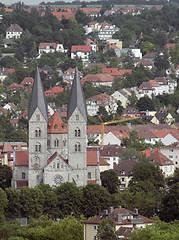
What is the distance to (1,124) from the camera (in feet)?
455

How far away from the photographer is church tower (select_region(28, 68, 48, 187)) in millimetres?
95000

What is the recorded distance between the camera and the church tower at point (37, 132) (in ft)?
312

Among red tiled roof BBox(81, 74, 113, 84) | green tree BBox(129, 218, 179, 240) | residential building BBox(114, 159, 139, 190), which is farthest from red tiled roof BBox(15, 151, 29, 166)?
red tiled roof BBox(81, 74, 113, 84)

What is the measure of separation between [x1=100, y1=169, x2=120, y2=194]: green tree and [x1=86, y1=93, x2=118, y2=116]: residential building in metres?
55.8

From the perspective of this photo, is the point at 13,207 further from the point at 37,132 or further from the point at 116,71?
the point at 116,71

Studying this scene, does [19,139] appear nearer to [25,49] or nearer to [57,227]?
[57,227]

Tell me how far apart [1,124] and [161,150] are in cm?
2184

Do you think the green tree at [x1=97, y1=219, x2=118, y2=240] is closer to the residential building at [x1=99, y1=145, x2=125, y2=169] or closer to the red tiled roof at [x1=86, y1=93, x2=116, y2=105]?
the residential building at [x1=99, y1=145, x2=125, y2=169]

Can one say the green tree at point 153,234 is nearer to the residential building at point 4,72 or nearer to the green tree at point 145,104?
the green tree at point 145,104

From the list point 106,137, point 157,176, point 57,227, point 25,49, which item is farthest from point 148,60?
point 57,227

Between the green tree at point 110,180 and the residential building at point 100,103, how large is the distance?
5583 cm

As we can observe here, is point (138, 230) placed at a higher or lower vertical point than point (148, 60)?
lower

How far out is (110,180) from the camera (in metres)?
99.9

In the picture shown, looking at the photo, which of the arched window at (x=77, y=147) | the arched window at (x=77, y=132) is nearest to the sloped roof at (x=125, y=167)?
the arched window at (x=77, y=147)
